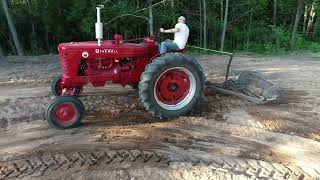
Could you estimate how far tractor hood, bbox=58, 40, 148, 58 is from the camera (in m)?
6.02

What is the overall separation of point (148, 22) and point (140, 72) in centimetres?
1004

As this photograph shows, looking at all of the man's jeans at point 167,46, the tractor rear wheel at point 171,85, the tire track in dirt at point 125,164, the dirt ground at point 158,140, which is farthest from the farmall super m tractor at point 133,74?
the tire track in dirt at point 125,164

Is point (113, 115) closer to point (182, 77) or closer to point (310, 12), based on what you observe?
point (182, 77)

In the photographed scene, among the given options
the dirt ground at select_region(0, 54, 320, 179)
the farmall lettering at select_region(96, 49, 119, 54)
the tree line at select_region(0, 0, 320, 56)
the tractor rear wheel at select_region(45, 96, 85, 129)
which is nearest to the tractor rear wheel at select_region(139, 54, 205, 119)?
the dirt ground at select_region(0, 54, 320, 179)

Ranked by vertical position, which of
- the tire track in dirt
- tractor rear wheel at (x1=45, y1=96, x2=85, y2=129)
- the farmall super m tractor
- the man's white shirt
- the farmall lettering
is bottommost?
the tire track in dirt

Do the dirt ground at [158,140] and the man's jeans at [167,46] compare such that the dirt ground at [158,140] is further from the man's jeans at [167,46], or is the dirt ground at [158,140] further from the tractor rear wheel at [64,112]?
the man's jeans at [167,46]

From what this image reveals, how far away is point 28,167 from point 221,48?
1302 centimetres

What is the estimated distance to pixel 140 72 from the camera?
6504 mm

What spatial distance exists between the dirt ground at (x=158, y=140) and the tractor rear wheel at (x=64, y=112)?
0.41ft

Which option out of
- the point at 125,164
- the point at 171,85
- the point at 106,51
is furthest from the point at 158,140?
the point at 106,51

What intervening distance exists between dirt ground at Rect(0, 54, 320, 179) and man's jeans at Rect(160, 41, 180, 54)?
1060 mm

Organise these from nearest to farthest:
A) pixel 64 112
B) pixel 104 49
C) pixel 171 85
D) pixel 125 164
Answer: pixel 125 164, pixel 64 112, pixel 104 49, pixel 171 85

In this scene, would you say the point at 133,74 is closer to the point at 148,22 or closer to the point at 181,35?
the point at 181,35

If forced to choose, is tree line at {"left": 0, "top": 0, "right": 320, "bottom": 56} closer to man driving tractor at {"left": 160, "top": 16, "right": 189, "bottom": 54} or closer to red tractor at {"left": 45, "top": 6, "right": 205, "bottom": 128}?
man driving tractor at {"left": 160, "top": 16, "right": 189, "bottom": 54}
